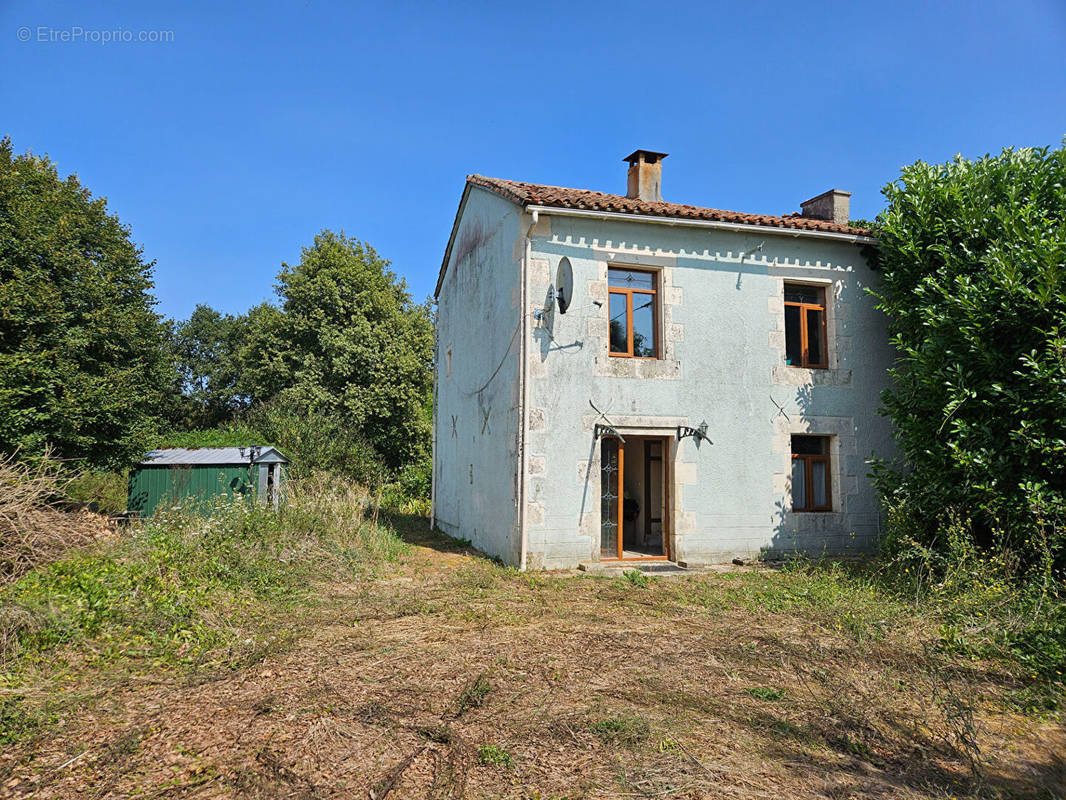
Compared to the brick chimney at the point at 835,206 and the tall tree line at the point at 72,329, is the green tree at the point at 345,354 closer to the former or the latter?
the tall tree line at the point at 72,329

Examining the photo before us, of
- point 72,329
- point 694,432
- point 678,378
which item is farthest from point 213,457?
point 694,432

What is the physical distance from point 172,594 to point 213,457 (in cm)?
893

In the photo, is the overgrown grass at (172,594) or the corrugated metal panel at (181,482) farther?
the corrugated metal panel at (181,482)

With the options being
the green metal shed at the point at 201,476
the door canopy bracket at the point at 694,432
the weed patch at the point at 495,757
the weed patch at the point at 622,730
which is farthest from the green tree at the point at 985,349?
the green metal shed at the point at 201,476

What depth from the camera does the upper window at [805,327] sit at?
37.7 ft

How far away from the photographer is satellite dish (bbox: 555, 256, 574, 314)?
31.3 feet

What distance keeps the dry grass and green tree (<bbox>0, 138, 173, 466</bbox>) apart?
20.0 feet

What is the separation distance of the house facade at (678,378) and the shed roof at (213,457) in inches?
215

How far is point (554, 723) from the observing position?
445 centimetres

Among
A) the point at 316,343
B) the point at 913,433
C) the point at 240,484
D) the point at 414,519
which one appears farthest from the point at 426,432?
the point at 913,433

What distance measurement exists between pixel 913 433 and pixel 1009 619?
342cm

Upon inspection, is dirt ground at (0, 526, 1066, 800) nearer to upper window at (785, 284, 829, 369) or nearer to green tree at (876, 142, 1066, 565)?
green tree at (876, 142, 1066, 565)

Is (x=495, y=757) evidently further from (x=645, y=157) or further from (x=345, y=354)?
(x=345, y=354)

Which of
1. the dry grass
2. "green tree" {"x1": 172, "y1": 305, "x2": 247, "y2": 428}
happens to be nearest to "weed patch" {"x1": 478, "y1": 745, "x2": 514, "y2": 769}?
the dry grass
